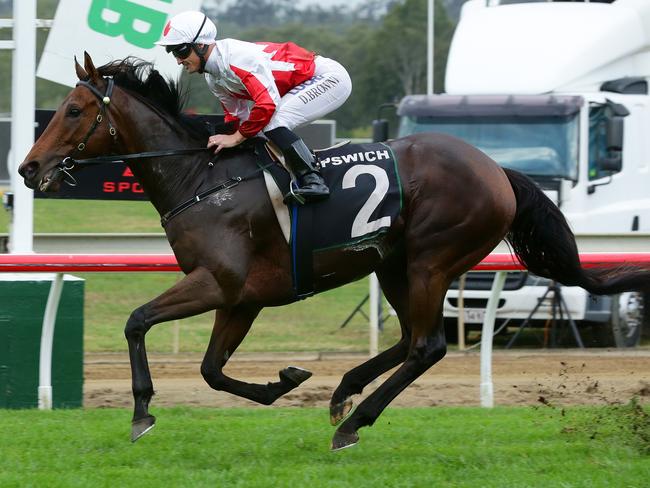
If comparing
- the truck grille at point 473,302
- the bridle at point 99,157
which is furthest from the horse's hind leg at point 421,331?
the truck grille at point 473,302

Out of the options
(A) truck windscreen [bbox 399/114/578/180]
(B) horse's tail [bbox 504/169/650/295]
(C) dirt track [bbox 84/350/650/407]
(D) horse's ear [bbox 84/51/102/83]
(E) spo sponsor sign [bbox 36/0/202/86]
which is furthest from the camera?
(A) truck windscreen [bbox 399/114/578/180]

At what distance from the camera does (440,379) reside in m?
7.94

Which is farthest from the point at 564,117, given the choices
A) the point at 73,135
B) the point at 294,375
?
the point at 73,135

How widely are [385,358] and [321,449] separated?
655 mm

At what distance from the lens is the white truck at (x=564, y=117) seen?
32.1ft

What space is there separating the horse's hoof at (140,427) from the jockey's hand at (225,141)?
1.27 m

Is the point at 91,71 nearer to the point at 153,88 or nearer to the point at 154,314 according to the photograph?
the point at 153,88

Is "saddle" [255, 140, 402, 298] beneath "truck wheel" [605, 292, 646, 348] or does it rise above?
above

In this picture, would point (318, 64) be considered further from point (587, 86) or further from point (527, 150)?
point (587, 86)

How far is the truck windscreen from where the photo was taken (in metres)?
9.94

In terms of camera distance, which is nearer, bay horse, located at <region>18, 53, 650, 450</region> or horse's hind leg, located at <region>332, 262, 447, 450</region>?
bay horse, located at <region>18, 53, 650, 450</region>

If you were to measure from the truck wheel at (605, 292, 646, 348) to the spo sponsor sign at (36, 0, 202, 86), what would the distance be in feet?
14.1

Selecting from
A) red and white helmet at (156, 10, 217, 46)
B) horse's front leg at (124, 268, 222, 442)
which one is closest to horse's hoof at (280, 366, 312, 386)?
horse's front leg at (124, 268, 222, 442)

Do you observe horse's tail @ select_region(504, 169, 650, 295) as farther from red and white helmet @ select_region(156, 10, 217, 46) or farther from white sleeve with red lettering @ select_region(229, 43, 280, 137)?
red and white helmet @ select_region(156, 10, 217, 46)
